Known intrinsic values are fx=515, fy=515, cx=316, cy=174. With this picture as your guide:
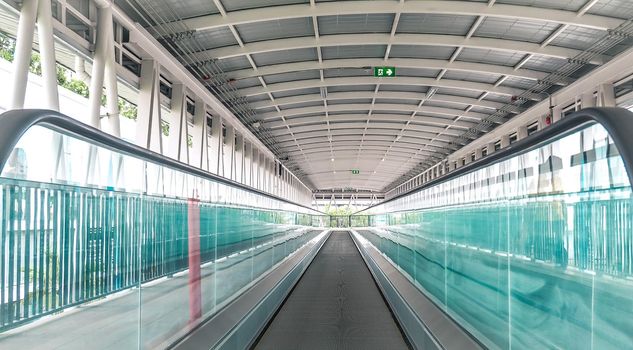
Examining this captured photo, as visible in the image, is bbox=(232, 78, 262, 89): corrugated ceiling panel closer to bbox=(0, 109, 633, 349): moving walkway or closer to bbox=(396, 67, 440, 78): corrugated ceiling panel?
bbox=(396, 67, 440, 78): corrugated ceiling panel

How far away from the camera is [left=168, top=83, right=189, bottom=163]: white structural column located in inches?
614

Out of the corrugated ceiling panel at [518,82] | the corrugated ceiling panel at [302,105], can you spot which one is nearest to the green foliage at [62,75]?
the corrugated ceiling panel at [302,105]

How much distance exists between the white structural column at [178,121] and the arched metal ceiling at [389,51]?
0.90 m

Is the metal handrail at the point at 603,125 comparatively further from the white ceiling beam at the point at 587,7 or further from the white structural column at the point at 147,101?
the white structural column at the point at 147,101

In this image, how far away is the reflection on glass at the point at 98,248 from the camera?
2.27 meters

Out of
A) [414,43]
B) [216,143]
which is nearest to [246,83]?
[216,143]

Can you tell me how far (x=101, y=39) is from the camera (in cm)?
1023

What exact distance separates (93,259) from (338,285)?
319 inches

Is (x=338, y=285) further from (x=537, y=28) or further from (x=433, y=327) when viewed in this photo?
(x=537, y=28)

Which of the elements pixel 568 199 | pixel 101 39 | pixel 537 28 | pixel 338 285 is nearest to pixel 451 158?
pixel 537 28

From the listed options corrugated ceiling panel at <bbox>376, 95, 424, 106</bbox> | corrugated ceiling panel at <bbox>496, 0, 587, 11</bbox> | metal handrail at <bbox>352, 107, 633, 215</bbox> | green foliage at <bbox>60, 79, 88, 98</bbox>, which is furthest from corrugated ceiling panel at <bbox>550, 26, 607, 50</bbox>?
green foliage at <bbox>60, 79, 88, 98</bbox>

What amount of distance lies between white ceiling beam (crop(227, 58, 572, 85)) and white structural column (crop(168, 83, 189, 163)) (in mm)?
2458

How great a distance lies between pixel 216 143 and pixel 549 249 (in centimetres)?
1843

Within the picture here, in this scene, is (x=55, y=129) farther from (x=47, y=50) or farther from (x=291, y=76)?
(x=291, y=76)
